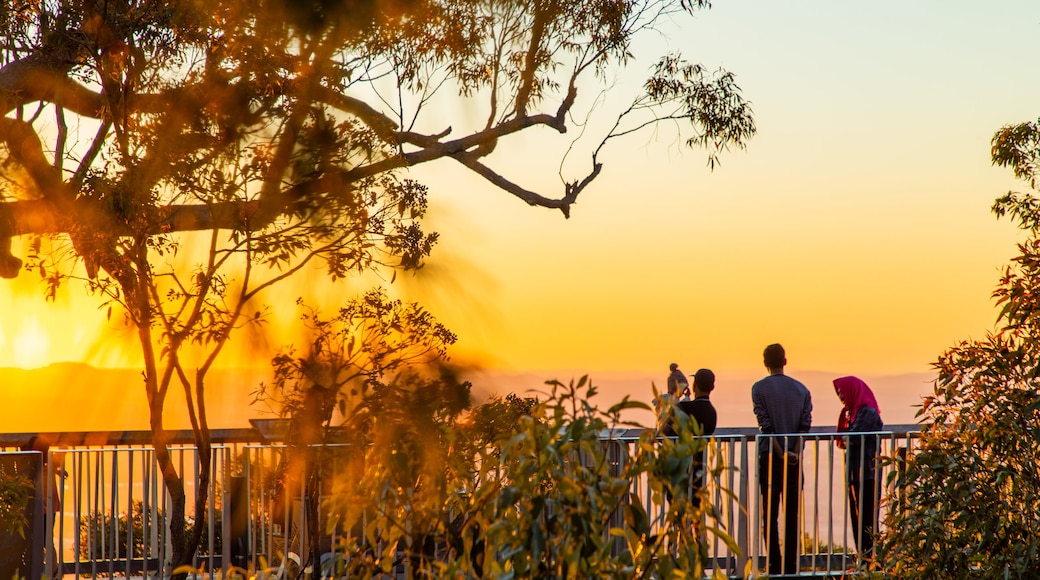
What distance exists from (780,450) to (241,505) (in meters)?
3.73

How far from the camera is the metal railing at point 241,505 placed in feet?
24.7

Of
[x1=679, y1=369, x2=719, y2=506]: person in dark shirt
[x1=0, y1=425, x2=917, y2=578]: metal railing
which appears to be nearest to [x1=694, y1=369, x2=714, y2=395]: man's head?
[x1=679, y1=369, x2=719, y2=506]: person in dark shirt

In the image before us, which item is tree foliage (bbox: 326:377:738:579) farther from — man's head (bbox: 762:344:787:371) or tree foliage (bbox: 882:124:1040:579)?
man's head (bbox: 762:344:787:371)

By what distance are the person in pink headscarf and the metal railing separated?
9 cm

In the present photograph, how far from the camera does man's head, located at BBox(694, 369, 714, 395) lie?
27.8 ft

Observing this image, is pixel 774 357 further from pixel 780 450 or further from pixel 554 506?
pixel 554 506

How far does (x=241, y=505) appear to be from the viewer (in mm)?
7652

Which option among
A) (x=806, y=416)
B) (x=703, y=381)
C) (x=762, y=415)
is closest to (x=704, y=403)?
(x=703, y=381)

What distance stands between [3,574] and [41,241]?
3.21 m

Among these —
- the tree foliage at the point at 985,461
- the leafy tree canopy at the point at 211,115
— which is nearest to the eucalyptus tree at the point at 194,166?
the leafy tree canopy at the point at 211,115

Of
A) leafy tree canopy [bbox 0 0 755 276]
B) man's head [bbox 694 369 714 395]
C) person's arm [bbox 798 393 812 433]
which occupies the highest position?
leafy tree canopy [bbox 0 0 755 276]

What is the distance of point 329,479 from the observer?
7.51 metres

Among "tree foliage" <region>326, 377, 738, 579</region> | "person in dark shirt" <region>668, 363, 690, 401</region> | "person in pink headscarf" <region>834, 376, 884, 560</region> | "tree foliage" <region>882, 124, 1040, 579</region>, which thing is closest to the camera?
"tree foliage" <region>326, 377, 738, 579</region>

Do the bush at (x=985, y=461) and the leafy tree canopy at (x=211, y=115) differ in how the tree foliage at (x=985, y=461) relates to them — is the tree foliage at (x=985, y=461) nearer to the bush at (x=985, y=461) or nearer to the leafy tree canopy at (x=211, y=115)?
the bush at (x=985, y=461)
